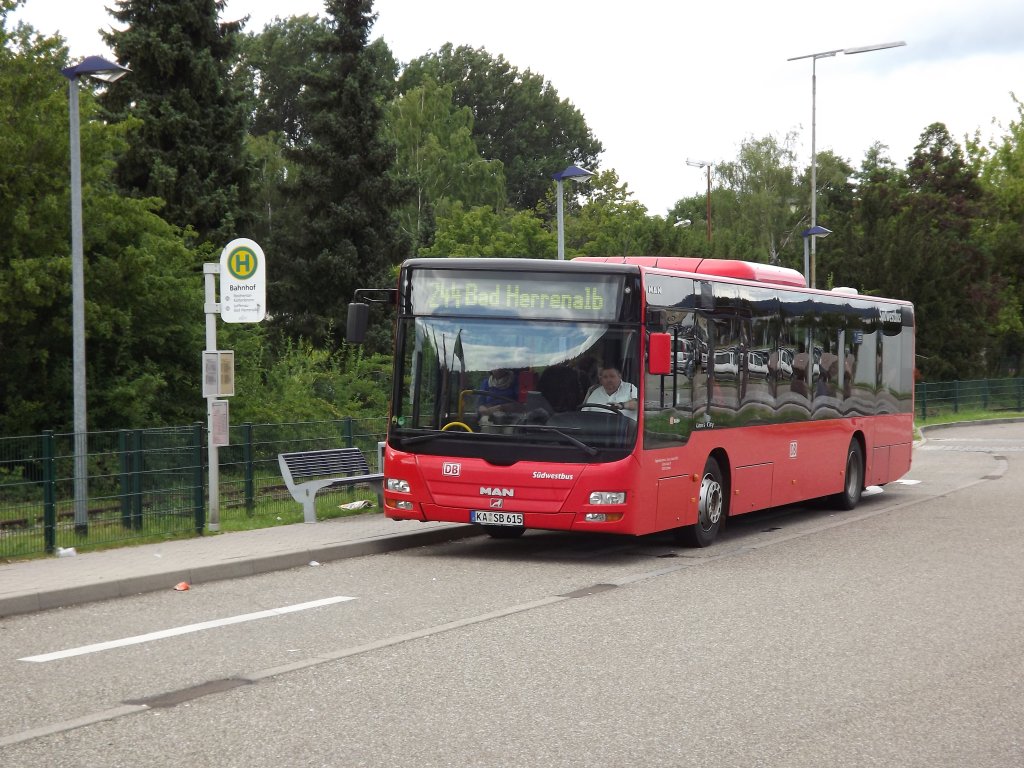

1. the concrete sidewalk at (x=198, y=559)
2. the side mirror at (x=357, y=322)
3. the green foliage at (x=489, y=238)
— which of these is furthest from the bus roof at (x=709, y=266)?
the green foliage at (x=489, y=238)

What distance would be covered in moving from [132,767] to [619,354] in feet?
26.5

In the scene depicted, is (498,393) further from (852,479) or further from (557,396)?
(852,479)

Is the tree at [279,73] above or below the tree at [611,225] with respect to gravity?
above

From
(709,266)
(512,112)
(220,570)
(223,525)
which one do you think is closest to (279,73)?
(512,112)

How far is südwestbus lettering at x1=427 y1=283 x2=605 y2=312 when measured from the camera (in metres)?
13.6

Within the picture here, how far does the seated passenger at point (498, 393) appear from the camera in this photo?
1350 centimetres

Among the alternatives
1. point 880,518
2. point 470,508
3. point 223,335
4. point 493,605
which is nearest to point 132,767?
point 493,605

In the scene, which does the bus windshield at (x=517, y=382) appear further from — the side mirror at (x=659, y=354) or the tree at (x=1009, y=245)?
the tree at (x=1009, y=245)

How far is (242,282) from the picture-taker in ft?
49.9

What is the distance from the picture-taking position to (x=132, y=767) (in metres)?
6.03

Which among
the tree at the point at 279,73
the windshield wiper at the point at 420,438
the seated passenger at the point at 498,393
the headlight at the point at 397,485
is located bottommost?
the headlight at the point at 397,485

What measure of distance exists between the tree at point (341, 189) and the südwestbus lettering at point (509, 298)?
30355 millimetres

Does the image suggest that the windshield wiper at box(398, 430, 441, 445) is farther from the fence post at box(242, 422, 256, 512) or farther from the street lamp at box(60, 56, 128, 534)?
the street lamp at box(60, 56, 128, 534)

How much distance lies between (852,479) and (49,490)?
1145 cm
